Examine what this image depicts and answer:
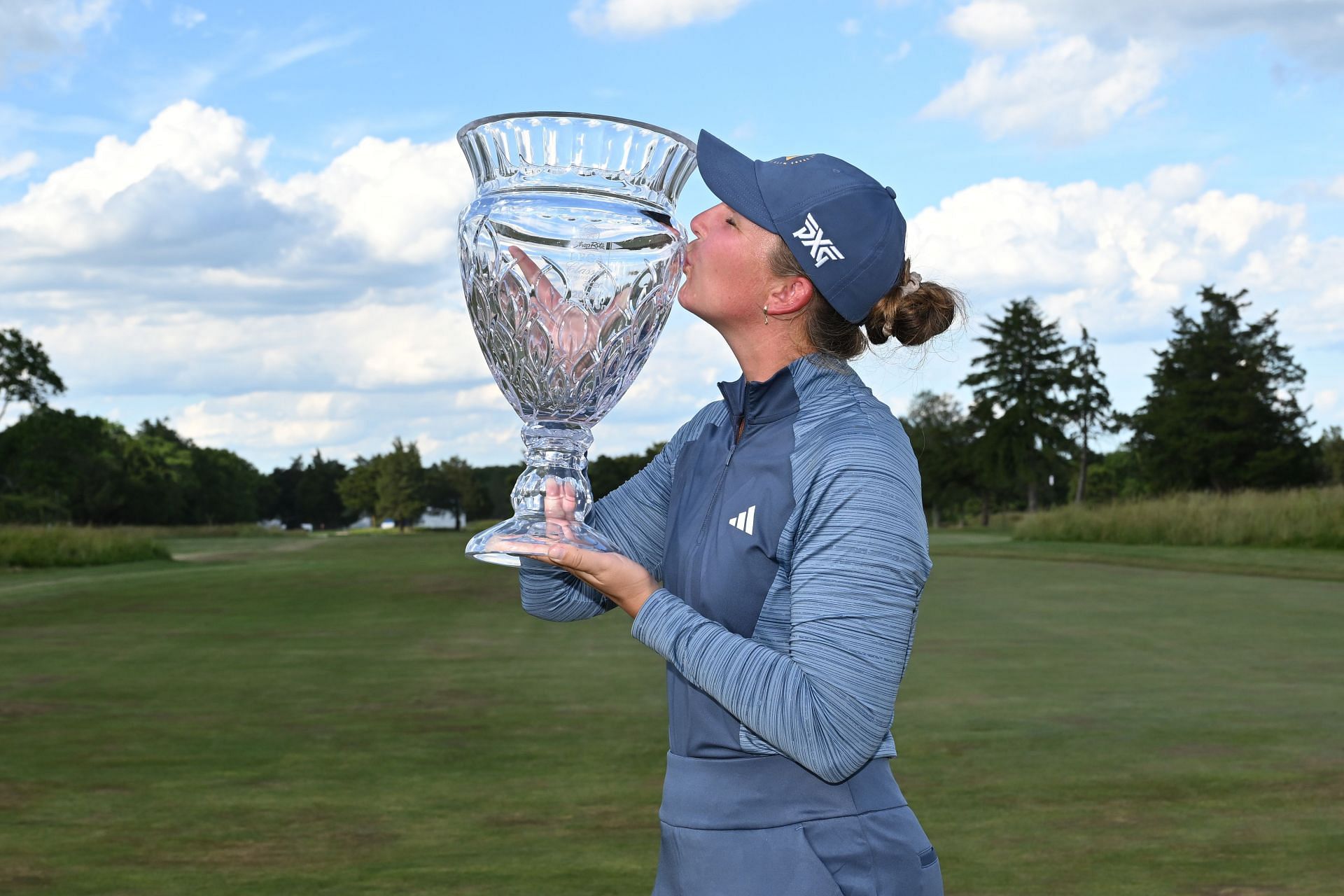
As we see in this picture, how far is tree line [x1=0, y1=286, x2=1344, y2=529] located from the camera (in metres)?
52.5

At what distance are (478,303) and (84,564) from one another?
28.7 metres

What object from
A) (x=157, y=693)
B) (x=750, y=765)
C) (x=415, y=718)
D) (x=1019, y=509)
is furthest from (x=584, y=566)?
(x=1019, y=509)

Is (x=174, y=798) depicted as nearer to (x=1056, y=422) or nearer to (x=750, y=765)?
(x=750, y=765)

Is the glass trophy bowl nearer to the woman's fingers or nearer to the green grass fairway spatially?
the woman's fingers

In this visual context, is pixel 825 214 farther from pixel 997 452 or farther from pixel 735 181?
pixel 997 452

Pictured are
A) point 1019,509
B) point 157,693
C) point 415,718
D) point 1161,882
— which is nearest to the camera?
point 1161,882

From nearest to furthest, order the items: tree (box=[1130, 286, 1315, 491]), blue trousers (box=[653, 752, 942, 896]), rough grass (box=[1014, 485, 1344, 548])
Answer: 1. blue trousers (box=[653, 752, 942, 896])
2. rough grass (box=[1014, 485, 1344, 548])
3. tree (box=[1130, 286, 1315, 491])

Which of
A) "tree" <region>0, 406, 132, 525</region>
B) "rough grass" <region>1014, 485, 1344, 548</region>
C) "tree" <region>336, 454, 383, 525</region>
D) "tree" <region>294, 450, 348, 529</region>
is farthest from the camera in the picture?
"tree" <region>294, 450, 348, 529</region>

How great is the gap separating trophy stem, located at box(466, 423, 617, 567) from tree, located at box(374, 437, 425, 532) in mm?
76091

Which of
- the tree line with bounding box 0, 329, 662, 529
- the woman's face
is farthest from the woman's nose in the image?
the tree line with bounding box 0, 329, 662, 529

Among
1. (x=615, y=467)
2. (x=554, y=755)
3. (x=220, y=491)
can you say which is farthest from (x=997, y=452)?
(x=554, y=755)

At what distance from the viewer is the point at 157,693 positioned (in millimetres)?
9211

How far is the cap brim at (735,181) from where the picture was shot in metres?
2.12

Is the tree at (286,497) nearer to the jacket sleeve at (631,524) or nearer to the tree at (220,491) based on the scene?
the tree at (220,491)
